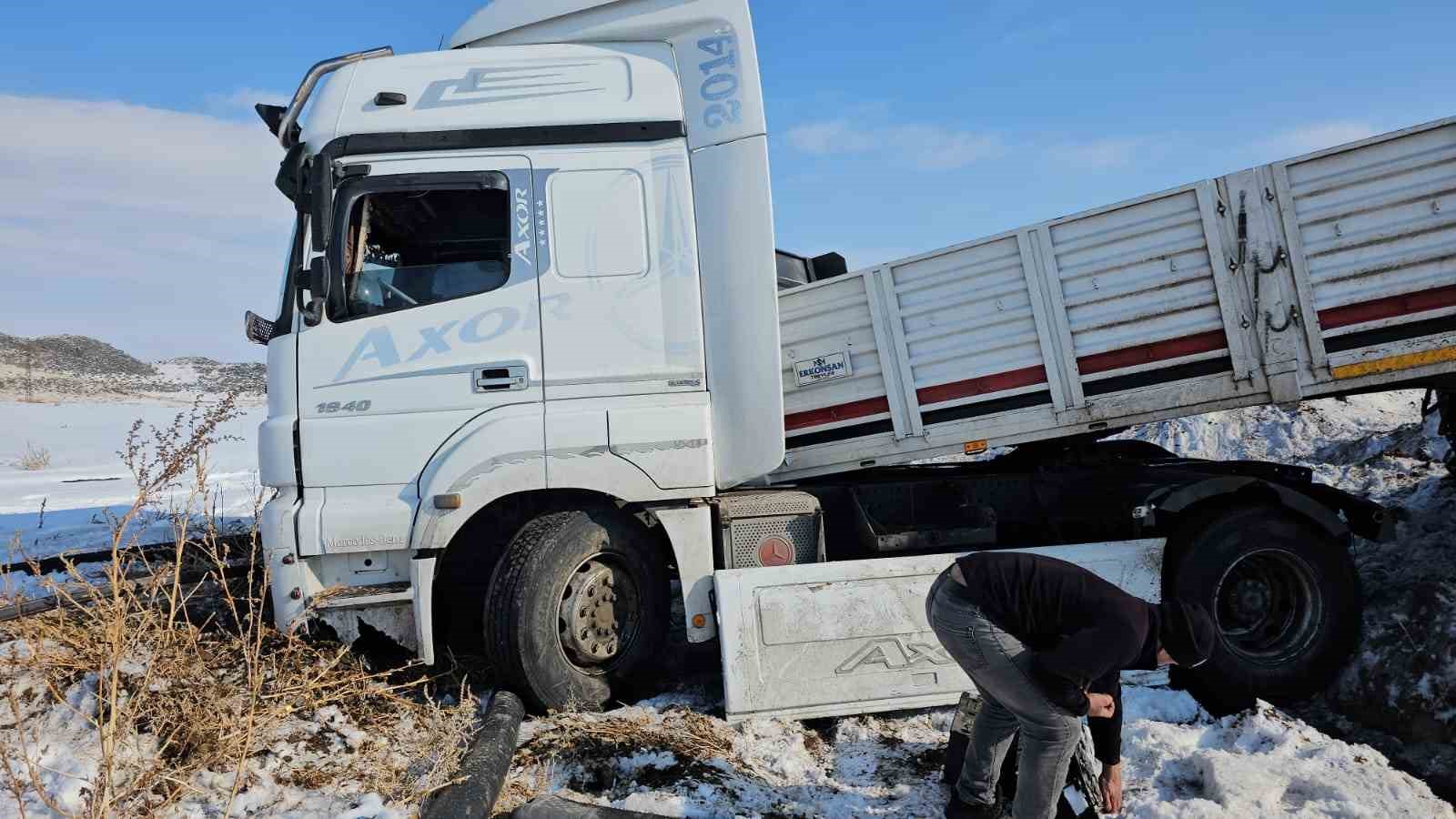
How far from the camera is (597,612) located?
15.9 feet

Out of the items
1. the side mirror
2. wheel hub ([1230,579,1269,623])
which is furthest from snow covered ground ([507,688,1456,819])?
the side mirror

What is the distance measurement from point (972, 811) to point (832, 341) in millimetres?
2572

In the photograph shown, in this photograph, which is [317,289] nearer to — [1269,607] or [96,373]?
[1269,607]

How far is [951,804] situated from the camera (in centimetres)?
380

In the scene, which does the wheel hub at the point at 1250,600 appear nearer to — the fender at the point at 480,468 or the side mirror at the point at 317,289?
the fender at the point at 480,468

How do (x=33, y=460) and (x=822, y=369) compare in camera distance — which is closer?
(x=822, y=369)

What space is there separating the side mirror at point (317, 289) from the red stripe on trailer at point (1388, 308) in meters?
5.39

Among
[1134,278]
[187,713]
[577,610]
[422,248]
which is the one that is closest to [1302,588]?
[1134,278]

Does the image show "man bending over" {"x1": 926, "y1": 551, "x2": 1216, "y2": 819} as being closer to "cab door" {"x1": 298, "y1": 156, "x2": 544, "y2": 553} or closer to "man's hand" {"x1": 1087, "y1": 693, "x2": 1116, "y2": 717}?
"man's hand" {"x1": 1087, "y1": 693, "x2": 1116, "y2": 717}

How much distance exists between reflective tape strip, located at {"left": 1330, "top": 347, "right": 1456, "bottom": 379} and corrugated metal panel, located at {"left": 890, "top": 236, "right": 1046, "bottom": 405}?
5.26 ft

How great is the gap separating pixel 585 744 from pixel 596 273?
7.96 ft

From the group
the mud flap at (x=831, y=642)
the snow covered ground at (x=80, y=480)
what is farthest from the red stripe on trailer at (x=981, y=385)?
the snow covered ground at (x=80, y=480)

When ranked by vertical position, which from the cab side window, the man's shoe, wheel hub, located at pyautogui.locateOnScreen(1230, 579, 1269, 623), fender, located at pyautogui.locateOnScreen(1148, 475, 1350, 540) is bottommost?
the man's shoe

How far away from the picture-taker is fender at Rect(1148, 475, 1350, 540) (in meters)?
5.03
